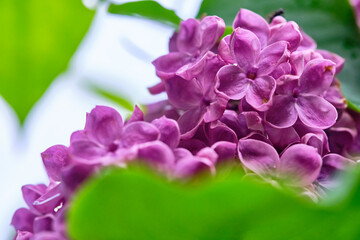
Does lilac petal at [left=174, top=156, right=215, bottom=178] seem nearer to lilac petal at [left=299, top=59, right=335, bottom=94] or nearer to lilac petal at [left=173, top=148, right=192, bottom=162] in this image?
lilac petal at [left=173, top=148, right=192, bottom=162]

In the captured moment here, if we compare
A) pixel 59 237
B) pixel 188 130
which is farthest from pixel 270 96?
pixel 59 237

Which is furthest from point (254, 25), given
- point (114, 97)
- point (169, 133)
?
point (114, 97)

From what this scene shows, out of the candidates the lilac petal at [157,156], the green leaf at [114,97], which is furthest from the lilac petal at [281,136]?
the green leaf at [114,97]

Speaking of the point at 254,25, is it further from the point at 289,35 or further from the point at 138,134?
the point at 138,134

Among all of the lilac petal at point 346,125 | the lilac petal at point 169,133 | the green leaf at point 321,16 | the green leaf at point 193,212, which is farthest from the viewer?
the green leaf at point 321,16

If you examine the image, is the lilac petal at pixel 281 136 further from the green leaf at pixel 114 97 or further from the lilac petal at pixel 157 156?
the green leaf at pixel 114 97
